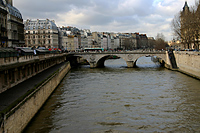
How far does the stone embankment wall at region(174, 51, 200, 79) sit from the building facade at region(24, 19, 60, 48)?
1952 inches

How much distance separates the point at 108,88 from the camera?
1129 inches

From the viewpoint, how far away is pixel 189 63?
4000cm

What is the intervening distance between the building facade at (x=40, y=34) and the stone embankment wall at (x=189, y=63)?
49.6 meters

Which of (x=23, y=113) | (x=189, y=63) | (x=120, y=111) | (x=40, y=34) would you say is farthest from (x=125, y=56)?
(x=23, y=113)

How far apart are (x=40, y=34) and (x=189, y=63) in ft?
190

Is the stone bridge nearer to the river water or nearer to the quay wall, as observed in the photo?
the river water

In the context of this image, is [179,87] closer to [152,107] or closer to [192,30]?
[152,107]

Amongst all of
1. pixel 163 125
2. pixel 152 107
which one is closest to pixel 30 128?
pixel 163 125

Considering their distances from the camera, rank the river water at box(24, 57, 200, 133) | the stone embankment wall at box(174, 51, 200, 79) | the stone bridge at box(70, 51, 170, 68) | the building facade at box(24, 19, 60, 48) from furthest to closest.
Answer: the building facade at box(24, 19, 60, 48), the stone bridge at box(70, 51, 170, 68), the stone embankment wall at box(174, 51, 200, 79), the river water at box(24, 57, 200, 133)

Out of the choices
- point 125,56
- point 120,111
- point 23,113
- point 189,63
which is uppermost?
point 125,56

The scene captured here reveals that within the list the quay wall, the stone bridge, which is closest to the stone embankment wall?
the stone bridge

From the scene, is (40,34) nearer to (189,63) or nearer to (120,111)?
(189,63)

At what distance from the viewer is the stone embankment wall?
35.9m

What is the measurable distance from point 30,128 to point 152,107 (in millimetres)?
9112
